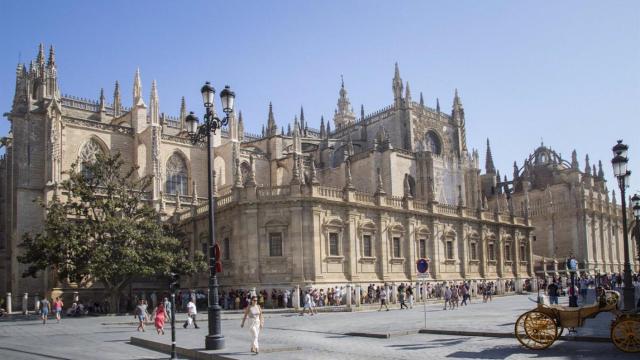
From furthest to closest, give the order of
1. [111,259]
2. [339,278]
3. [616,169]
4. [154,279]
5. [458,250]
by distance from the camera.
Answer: [458,250] → [154,279] → [339,278] → [111,259] → [616,169]

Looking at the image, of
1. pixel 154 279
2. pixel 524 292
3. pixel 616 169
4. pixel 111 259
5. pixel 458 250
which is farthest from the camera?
pixel 524 292

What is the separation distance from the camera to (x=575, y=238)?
7112 centimetres

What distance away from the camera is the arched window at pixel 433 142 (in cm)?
6166

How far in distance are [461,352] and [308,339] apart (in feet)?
17.0

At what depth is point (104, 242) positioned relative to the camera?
32.6m

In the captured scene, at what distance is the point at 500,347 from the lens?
1374cm

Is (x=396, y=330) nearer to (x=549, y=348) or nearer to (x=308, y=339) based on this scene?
(x=308, y=339)

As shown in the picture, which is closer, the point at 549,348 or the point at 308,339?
the point at 549,348

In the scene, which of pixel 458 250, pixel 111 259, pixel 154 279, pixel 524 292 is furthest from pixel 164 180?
pixel 524 292

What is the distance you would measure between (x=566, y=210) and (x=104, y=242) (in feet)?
182

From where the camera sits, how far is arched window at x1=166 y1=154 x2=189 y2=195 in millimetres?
48375

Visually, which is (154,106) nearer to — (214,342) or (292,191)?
(292,191)

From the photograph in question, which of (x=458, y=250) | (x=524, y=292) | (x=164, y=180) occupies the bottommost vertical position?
(x=524, y=292)

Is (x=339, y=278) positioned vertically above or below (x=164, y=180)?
below
